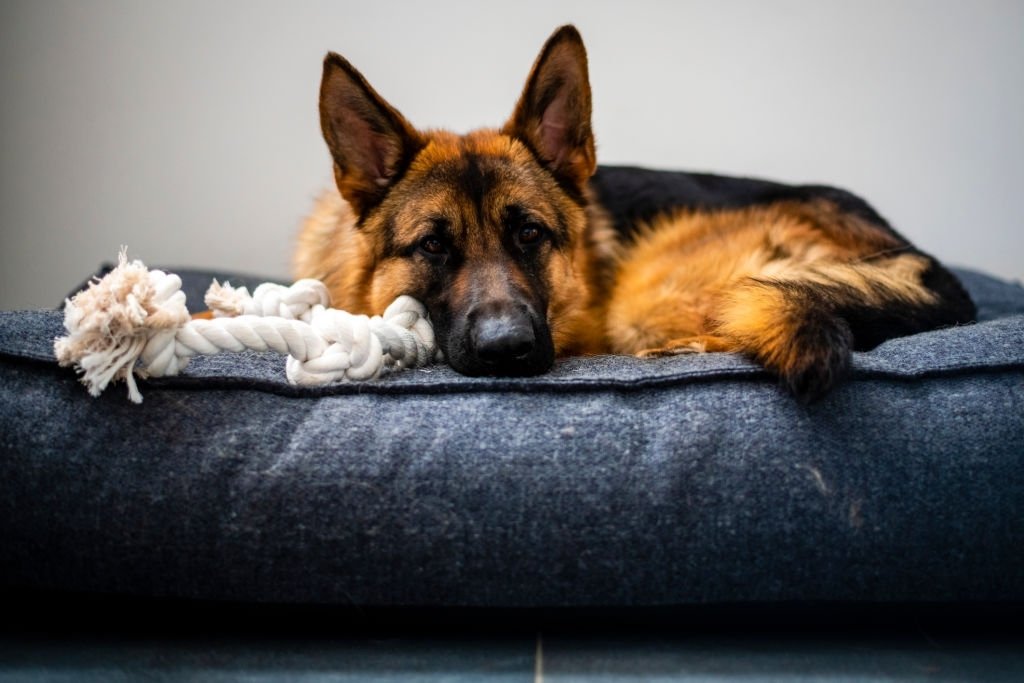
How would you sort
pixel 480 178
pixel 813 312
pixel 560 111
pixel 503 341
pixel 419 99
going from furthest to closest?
pixel 419 99
pixel 560 111
pixel 480 178
pixel 503 341
pixel 813 312

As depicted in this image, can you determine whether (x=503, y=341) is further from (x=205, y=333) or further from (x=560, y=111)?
(x=560, y=111)

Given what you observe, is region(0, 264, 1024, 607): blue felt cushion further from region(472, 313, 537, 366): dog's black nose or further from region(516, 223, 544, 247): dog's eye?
region(516, 223, 544, 247): dog's eye

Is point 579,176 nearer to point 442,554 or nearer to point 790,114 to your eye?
point 442,554

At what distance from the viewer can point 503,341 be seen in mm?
1705

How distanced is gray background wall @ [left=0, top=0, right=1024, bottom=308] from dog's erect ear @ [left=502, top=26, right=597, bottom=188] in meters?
1.55

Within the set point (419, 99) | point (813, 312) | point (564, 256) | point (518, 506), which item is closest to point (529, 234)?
point (564, 256)

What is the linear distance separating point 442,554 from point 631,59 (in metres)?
2.98

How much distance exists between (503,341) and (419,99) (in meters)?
2.34

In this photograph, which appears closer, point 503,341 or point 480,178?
point 503,341

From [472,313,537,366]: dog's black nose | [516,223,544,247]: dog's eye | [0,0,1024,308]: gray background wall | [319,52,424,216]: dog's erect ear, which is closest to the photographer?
[472,313,537,366]: dog's black nose

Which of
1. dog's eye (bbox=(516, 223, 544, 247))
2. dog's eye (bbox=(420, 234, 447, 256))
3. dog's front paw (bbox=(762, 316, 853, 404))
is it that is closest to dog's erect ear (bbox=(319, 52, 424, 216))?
dog's eye (bbox=(420, 234, 447, 256))

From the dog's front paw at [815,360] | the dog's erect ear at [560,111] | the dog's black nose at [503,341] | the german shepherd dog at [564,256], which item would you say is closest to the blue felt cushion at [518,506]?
the dog's front paw at [815,360]

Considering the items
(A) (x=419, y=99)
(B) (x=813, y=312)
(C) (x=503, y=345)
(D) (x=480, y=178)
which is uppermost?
(A) (x=419, y=99)

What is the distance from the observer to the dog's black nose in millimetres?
1706
